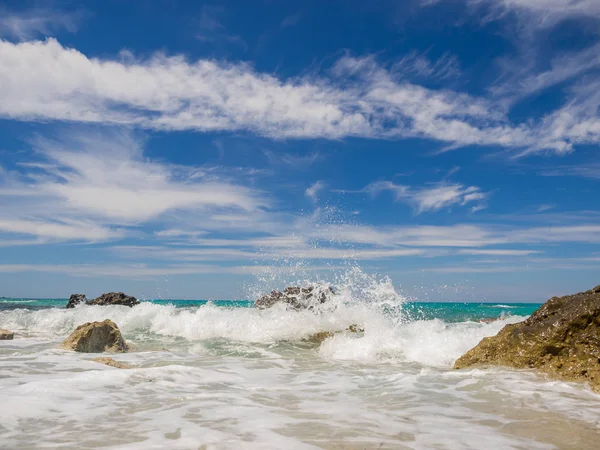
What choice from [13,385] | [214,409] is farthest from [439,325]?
[13,385]

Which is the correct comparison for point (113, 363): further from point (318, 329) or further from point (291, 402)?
point (318, 329)

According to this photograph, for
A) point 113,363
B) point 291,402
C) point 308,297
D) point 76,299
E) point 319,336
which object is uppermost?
point 76,299

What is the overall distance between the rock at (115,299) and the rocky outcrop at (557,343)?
79.0ft

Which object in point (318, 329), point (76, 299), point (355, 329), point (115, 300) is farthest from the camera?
point (76, 299)

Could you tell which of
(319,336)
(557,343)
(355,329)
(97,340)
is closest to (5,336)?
(97,340)

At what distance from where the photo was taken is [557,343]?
6191mm

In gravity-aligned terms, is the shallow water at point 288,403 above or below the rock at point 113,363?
below

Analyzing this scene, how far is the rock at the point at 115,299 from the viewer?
27.1m

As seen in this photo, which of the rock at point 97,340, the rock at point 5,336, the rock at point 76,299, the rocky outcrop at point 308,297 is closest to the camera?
the rock at point 97,340

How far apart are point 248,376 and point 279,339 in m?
5.28

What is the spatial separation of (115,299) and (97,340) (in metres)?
20.4

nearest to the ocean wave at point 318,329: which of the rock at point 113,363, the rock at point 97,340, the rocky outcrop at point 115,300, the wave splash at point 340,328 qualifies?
the wave splash at point 340,328

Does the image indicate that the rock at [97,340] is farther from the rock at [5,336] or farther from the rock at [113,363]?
the rock at [5,336]

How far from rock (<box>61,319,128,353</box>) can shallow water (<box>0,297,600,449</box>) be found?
1.00 ft
